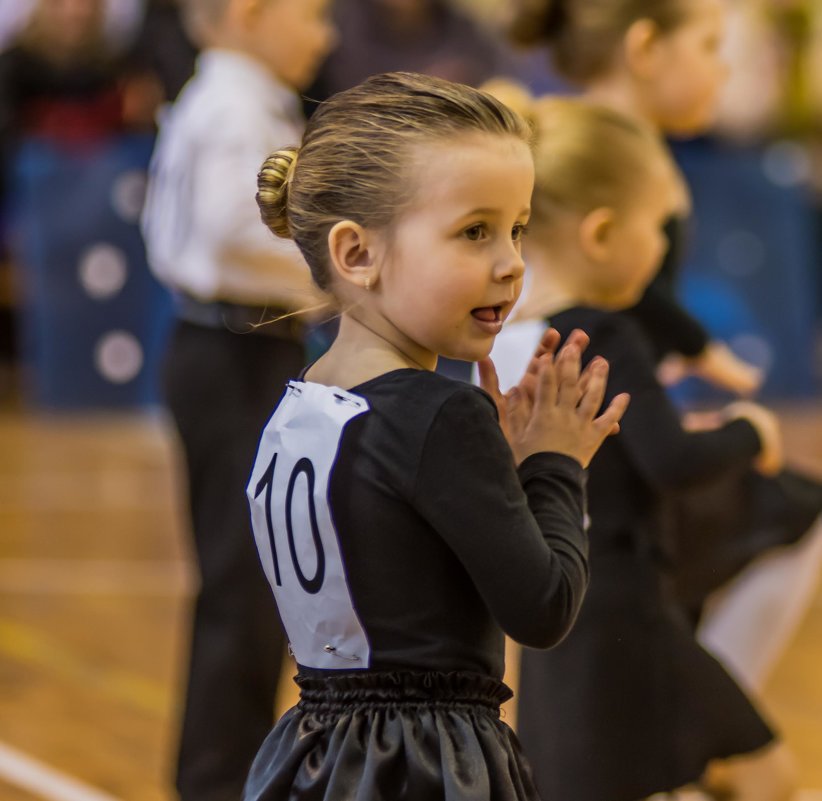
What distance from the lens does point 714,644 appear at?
2805 mm

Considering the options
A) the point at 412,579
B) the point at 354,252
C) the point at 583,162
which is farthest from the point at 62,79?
the point at 412,579

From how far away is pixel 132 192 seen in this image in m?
7.66

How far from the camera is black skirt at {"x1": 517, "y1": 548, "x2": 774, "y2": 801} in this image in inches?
80.4

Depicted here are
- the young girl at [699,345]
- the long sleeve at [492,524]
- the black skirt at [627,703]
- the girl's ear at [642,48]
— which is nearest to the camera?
the long sleeve at [492,524]

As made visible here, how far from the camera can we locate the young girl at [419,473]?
144cm

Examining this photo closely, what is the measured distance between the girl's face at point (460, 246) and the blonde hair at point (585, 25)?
1257 mm

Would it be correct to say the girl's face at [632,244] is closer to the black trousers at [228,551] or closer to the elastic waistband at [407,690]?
the black trousers at [228,551]

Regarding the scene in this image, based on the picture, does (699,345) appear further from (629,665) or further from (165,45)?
(165,45)

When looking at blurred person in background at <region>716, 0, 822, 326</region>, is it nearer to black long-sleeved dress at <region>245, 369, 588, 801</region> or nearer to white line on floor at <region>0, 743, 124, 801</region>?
white line on floor at <region>0, 743, 124, 801</region>

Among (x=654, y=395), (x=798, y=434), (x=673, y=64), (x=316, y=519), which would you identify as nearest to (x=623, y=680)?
(x=654, y=395)

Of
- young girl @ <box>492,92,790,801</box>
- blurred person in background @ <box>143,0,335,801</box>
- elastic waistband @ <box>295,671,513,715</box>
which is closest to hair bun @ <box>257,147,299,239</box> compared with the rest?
elastic waistband @ <box>295,671,513,715</box>

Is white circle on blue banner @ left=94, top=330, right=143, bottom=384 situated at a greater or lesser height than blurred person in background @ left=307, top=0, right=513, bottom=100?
lesser

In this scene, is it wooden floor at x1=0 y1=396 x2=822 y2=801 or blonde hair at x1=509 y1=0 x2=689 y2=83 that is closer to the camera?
blonde hair at x1=509 y1=0 x2=689 y2=83

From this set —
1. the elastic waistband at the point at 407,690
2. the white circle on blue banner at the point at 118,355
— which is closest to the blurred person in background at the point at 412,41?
the white circle on blue banner at the point at 118,355
